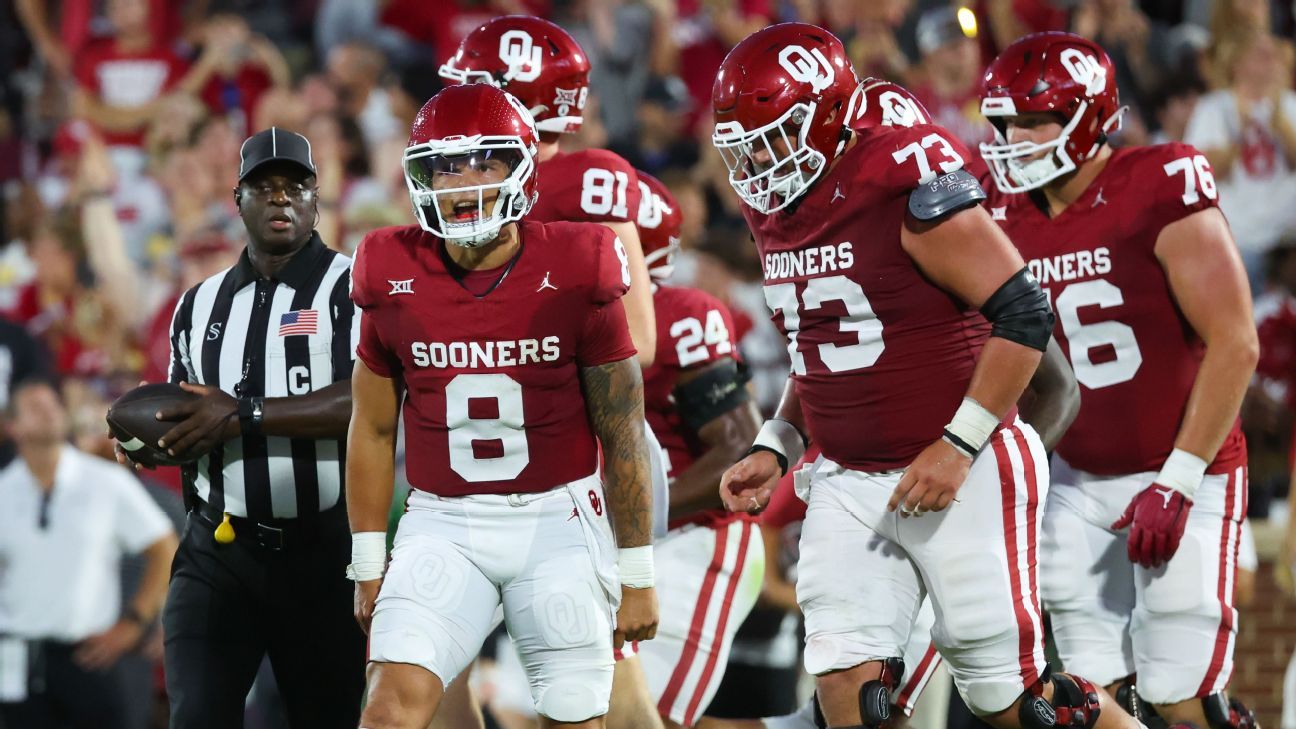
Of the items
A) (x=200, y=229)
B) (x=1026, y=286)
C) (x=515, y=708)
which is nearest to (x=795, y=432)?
(x=1026, y=286)

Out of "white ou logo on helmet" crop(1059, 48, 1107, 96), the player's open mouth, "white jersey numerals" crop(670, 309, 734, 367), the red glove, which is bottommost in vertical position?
the red glove

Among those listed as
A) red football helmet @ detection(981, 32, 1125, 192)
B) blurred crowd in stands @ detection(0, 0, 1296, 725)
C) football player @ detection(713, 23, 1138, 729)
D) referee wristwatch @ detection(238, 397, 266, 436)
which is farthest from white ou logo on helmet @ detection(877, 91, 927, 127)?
blurred crowd in stands @ detection(0, 0, 1296, 725)

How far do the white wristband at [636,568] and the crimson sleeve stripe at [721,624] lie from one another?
1.17 metres

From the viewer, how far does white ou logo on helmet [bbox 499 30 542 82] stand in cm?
505

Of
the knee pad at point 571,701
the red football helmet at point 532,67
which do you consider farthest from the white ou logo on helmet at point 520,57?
the knee pad at point 571,701

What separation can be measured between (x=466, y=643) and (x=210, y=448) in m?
0.95

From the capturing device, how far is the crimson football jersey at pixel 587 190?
193 inches

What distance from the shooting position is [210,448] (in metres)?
4.49

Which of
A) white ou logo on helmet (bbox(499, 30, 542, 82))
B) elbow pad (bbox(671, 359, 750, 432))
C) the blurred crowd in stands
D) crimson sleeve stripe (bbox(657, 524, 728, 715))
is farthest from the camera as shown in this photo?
the blurred crowd in stands

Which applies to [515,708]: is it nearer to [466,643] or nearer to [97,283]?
[466,643]

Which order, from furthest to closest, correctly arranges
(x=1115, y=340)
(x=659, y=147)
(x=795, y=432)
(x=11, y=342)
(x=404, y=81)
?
1. (x=404, y=81)
2. (x=659, y=147)
3. (x=11, y=342)
4. (x=1115, y=340)
5. (x=795, y=432)

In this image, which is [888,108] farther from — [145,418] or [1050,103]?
[145,418]

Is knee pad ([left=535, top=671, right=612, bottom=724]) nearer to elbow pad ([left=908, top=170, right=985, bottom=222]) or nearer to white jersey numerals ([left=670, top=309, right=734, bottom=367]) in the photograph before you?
elbow pad ([left=908, top=170, right=985, bottom=222])

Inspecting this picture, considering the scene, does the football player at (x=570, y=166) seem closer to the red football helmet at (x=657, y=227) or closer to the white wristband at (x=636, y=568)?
the red football helmet at (x=657, y=227)
